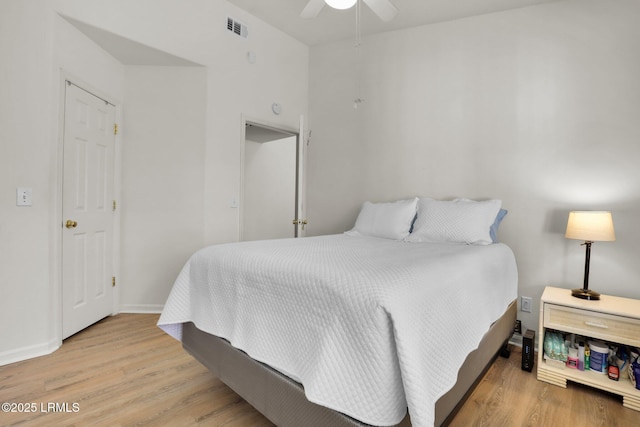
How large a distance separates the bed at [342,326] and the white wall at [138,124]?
3.72 feet

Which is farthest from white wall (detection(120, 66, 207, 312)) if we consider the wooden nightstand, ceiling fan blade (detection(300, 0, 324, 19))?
the wooden nightstand

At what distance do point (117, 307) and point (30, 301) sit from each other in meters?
0.93

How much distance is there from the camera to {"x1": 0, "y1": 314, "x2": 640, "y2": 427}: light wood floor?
1629 millimetres

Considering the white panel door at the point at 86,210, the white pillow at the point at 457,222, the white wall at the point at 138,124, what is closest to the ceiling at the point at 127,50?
the white wall at the point at 138,124

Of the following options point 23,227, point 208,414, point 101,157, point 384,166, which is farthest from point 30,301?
point 384,166

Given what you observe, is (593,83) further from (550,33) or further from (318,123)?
(318,123)

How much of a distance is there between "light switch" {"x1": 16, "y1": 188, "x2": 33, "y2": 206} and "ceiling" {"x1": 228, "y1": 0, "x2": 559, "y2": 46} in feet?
7.63

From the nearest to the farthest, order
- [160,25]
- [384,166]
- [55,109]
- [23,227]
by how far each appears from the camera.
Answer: [23,227] < [55,109] < [160,25] < [384,166]

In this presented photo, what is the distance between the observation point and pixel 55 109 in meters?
2.33

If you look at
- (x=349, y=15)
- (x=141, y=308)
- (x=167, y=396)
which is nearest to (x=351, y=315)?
(x=167, y=396)

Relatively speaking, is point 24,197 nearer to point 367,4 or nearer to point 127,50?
point 127,50

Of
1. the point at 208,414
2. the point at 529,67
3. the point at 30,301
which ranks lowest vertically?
the point at 208,414

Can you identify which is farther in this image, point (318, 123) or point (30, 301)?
point (318, 123)

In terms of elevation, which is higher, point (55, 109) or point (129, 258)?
point (55, 109)
